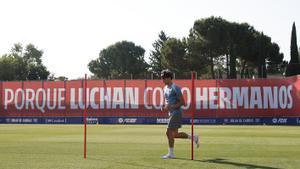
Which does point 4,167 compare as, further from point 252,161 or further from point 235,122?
point 235,122

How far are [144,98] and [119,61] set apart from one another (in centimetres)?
8385

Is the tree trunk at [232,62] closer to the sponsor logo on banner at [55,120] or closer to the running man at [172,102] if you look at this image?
the sponsor logo on banner at [55,120]

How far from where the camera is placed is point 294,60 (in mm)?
75812

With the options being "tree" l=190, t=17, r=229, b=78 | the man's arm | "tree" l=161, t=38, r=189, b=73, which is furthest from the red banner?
"tree" l=161, t=38, r=189, b=73

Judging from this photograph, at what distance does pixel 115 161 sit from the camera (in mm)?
13219

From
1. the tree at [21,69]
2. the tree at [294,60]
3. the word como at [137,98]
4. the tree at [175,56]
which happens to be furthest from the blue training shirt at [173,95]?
the tree at [21,69]

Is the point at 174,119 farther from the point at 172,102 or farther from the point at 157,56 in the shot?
the point at 157,56

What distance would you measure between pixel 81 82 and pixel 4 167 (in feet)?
123

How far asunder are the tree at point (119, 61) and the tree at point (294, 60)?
2026 inches

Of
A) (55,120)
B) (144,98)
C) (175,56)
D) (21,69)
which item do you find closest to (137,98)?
(144,98)

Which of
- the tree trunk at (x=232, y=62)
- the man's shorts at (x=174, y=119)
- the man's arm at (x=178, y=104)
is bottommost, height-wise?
the man's shorts at (x=174, y=119)

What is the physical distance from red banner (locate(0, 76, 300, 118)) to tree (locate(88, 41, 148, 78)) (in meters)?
73.8

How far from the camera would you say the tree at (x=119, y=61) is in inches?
5030

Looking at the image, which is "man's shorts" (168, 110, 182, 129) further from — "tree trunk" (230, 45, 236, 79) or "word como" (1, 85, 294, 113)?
"tree trunk" (230, 45, 236, 79)
